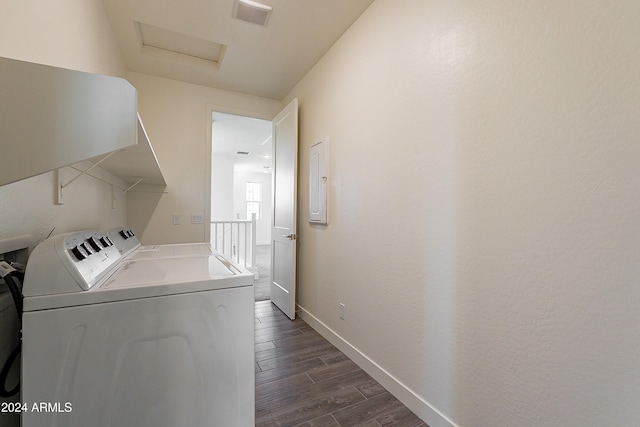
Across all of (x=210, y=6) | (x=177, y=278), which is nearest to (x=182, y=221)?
(x=210, y=6)

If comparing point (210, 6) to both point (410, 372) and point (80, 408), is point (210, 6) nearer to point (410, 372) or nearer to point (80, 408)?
point (80, 408)

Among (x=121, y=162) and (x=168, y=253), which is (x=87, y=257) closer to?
(x=168, y=253)

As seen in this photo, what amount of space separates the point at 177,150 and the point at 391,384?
290 cm

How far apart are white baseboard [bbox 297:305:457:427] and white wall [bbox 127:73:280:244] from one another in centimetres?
182

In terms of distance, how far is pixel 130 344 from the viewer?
2.66 ft

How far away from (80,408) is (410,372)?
1461 mm

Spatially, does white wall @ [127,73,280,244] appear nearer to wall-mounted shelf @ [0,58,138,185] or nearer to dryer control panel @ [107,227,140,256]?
dryer control panel @ [107,227,140,256]

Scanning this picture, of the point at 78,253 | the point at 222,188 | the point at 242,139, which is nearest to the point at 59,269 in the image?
the point at 78,253

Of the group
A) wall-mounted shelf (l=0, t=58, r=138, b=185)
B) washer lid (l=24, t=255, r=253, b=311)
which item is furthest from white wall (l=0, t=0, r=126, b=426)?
wall-mounted shelf (l=0, t=58, r=138, b=185)

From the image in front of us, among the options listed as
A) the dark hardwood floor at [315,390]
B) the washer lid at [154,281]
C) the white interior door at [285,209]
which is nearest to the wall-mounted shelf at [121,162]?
the washer lid at [154,281]

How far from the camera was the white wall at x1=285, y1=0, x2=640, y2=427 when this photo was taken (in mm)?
813

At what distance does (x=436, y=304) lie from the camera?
136cm

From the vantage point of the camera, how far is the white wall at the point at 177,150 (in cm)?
275

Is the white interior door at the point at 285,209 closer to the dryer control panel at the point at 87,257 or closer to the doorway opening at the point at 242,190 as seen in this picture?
the doorway opening at the point at 242,190
